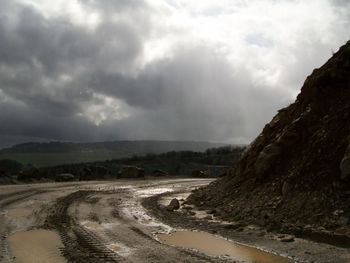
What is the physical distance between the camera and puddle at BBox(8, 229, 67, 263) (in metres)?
10.1

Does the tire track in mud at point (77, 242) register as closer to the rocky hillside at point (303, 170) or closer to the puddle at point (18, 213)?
the puddle at point (18, 213)

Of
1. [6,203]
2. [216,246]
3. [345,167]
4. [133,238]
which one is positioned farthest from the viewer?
[6,203]

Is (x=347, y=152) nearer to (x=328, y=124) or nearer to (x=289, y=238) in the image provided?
(x=328, y=124)

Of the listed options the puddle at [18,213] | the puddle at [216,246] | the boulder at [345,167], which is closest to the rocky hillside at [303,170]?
the boulder at [345,167]

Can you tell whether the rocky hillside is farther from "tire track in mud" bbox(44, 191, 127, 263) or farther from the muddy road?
"tire track in mud" bbox(44, 191, 127, 263)

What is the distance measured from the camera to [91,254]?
1012 cm

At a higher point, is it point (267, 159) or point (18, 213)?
point (267, 159)

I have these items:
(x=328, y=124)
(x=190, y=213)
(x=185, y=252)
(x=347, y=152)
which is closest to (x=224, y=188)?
(x=190, y=213)

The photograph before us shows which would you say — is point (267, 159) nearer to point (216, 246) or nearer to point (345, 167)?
point (345, 167)

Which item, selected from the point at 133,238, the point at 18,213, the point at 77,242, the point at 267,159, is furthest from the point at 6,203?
the point at 267,159

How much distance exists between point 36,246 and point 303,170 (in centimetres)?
832

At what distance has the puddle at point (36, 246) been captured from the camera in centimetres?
1008

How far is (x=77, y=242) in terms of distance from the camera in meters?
11.4

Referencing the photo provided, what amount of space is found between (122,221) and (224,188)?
5886 mm
